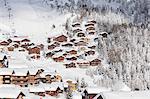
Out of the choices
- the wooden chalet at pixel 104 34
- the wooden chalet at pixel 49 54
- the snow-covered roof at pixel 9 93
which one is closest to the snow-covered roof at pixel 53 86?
the snow-covered roof at pixel 9 93

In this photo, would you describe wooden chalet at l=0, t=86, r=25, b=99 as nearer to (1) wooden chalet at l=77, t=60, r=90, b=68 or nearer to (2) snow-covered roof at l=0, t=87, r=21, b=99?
(2) snow-covered roof at l=0, t=87, r=21, b=99

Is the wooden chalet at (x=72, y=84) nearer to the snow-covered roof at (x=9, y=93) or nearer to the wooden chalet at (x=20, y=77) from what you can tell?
the wooden chalet at (x=20, y=77)

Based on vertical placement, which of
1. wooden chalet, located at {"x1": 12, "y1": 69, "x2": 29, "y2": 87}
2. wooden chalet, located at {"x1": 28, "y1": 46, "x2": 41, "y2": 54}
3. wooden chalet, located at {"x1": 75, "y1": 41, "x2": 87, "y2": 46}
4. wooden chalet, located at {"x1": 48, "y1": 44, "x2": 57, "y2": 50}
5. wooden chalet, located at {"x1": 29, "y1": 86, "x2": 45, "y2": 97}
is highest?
wooden chalet, located at {"x1": 75, "y1": 41, "x2": 87, "y2": 46}

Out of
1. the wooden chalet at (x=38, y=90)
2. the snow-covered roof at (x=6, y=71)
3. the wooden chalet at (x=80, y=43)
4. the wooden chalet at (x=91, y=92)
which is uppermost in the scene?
the wooden chalet at (x=80, y=43)

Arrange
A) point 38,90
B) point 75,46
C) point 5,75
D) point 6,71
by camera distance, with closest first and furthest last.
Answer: point 38,90
point 5,75
point 6,71
point 75,46

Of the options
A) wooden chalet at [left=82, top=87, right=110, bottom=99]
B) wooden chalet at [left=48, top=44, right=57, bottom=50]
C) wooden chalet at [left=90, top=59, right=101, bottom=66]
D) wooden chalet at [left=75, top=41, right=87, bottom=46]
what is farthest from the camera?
wooden chalet at [left=75, top=41, right=87, bottom=46]

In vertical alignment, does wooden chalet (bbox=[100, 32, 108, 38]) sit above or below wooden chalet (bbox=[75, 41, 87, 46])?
above

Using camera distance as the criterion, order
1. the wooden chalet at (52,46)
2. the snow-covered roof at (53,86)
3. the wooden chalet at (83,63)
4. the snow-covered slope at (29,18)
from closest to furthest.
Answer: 1. the snow-covered roof at (53,86)
2. the wooden chalet at (83,63)
3. the wooden chalet at (52,46)
4. the snow-covered slope at (29,18)

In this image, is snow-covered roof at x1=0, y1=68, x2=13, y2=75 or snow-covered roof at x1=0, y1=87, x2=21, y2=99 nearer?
snow-covered roof at x1=0, y1=87, x2=21, y2=99

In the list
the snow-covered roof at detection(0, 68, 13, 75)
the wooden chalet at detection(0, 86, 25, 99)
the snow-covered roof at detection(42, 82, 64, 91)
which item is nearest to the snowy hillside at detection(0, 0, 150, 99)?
the snow-covered roof at detection(42, 82, 64, 91)

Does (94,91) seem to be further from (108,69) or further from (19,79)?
(108,69)

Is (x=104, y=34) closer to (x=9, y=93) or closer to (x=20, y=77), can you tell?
(x=20, y=77)

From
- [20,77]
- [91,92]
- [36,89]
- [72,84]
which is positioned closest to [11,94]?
[36,89]
